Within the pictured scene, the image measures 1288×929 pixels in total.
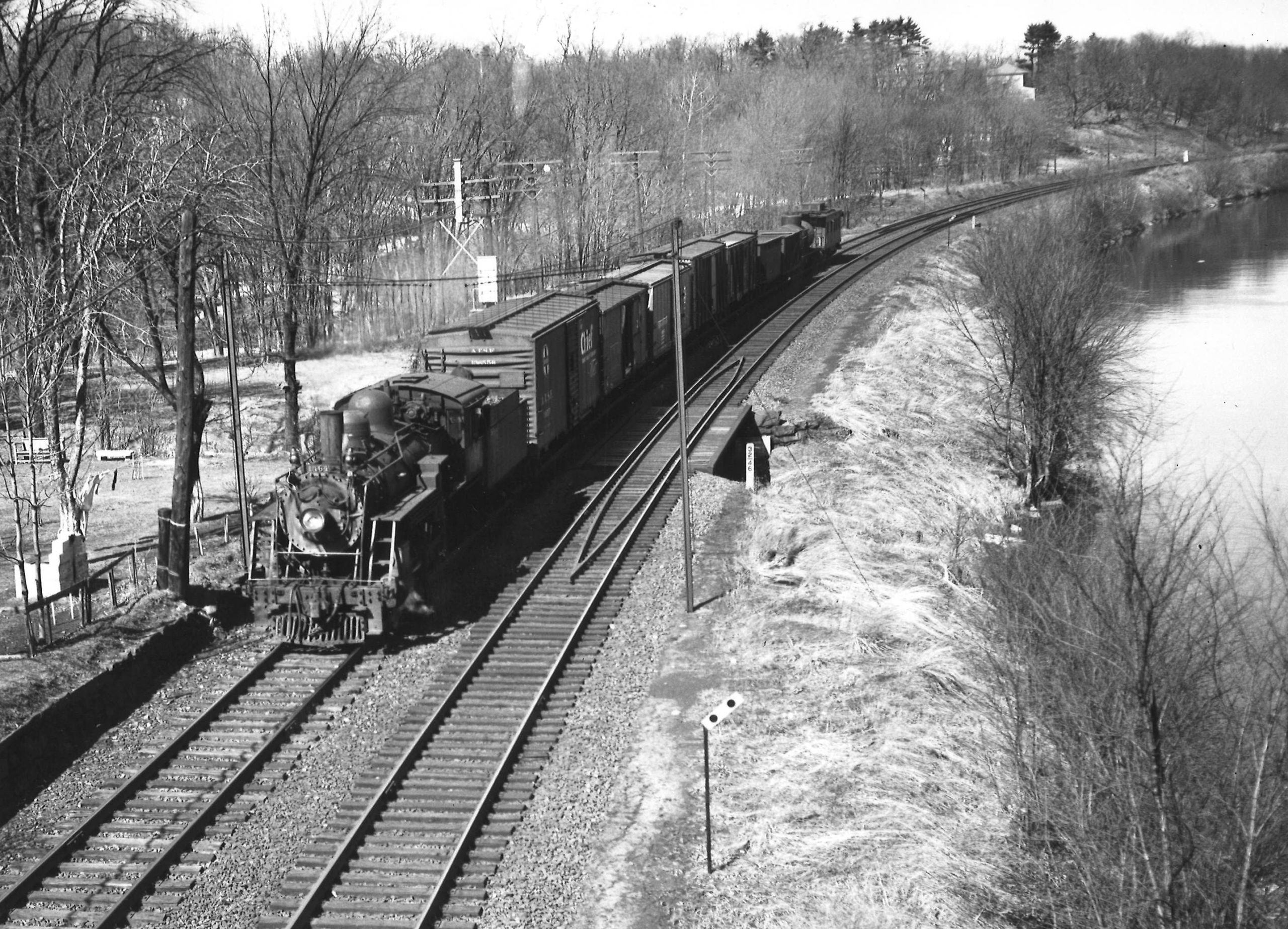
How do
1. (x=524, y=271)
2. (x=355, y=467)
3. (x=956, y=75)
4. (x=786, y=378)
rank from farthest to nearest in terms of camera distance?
(x=956, y=75) < (x=524, y=271) < (x=786, y=378) < (x=355, y=467)

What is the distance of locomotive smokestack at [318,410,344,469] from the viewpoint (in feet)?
59.9

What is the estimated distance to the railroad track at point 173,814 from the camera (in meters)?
12.7

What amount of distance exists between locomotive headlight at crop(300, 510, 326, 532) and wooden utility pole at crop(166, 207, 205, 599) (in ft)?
11.2

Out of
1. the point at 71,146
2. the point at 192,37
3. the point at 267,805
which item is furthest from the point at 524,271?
the point at 267,805

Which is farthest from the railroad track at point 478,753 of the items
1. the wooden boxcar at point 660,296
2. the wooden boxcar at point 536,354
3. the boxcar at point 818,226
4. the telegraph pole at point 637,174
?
the boxcar at point 818,226

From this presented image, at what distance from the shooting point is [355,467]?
1828 centimetres

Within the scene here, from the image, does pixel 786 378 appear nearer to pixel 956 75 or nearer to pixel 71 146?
pixel 71 146

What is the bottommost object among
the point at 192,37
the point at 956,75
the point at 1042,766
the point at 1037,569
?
the point at 1042,766

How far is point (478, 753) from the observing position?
15.6 m

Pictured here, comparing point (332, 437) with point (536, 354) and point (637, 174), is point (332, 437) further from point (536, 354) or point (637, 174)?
point (637, 174)

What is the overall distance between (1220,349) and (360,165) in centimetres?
3326

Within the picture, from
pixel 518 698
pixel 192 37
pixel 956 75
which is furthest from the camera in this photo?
pixel 956 75

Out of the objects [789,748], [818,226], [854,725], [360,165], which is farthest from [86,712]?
[818,226]

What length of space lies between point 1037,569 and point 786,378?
22.7 m
